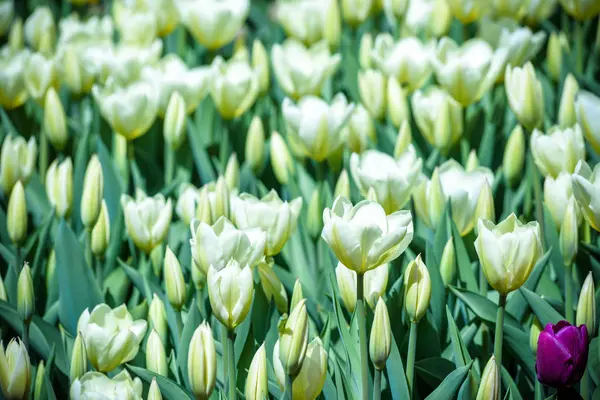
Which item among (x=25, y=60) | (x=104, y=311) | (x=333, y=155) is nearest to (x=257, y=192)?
(x=333, y=155)

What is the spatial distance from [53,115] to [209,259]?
0.91 meters

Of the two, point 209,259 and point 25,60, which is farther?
point 25,60

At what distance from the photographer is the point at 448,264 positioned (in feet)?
4.53

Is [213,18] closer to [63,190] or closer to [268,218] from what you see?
[63,190]

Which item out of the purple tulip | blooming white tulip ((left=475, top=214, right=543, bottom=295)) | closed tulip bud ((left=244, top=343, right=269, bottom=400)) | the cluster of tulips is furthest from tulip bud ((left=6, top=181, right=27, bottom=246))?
the purple tulip

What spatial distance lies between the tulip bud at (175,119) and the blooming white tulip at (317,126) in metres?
0.29

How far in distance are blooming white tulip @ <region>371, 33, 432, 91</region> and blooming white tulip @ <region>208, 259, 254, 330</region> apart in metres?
1.05

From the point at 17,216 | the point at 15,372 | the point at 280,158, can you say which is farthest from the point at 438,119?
the point at 15,372

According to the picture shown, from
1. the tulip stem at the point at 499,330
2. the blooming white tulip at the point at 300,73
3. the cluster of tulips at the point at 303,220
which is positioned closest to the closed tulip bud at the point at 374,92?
the cluster of tulips at the point at 303,220

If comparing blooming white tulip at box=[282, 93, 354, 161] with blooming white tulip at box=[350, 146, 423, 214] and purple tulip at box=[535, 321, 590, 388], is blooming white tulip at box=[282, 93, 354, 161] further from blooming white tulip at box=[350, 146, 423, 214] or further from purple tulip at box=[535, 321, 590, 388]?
purple tulip at box=[535, 321, 590, 388]

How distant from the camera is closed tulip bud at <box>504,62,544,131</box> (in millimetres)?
1609

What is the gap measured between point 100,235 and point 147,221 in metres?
0.10

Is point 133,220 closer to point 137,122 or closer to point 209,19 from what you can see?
point 137,122

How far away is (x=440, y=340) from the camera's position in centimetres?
142
